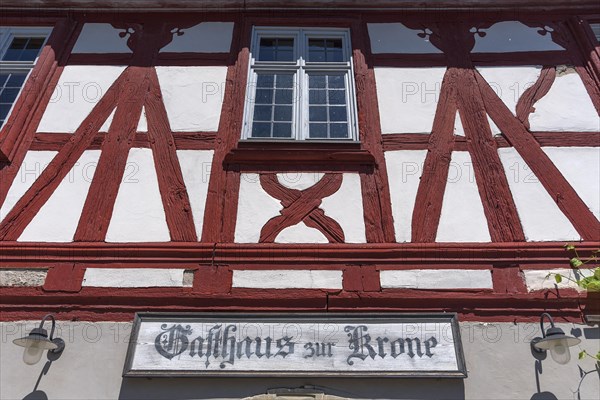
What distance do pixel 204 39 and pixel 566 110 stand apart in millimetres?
3596

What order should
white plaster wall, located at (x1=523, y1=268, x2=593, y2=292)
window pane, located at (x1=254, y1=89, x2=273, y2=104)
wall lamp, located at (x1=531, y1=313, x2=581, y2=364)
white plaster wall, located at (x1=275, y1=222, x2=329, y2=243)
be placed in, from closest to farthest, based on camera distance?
wall lamp, located at (x1=531, y1=313, x2=581, y2=364) < white plaster wall, located at (x1=523, y1=268, x2=593, y2=292) < white plaster wall, located at (x1=275, y1=222, x2=329, y2=243) < window pane, located at (x1=254, y1=89, x2=273, y2=104)

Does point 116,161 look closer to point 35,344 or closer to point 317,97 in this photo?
point 35,344

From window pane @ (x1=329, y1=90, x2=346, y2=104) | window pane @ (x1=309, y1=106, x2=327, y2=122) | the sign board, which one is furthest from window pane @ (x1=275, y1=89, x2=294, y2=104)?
the sign board

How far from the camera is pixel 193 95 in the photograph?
5.35 m

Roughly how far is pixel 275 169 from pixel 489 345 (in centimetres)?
216

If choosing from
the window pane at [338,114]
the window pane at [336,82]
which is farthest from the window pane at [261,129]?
the window pane at [336,82]

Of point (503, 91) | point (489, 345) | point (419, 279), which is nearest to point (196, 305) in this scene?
point (419, 279)

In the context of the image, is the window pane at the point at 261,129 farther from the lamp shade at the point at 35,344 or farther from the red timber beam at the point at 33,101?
the lamp shade at the point at 35,344

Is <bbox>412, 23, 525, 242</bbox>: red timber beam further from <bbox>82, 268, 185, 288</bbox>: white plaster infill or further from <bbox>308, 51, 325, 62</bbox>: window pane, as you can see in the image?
<bbox>82, 268, 185, 288</bbox>: white plaster infill

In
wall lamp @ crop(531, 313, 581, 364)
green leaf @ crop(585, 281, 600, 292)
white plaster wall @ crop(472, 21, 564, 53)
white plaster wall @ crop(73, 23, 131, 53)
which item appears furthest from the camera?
white plaster wall @ crop(73, 23, 131, 53)

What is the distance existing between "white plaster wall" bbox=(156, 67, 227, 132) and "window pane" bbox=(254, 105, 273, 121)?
34cm

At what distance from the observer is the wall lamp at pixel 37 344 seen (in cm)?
370

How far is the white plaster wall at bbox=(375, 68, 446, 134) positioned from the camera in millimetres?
5090

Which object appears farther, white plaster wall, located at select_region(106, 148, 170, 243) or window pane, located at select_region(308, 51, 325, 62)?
window pane, located at select_region(308, 51, 325, 62)
